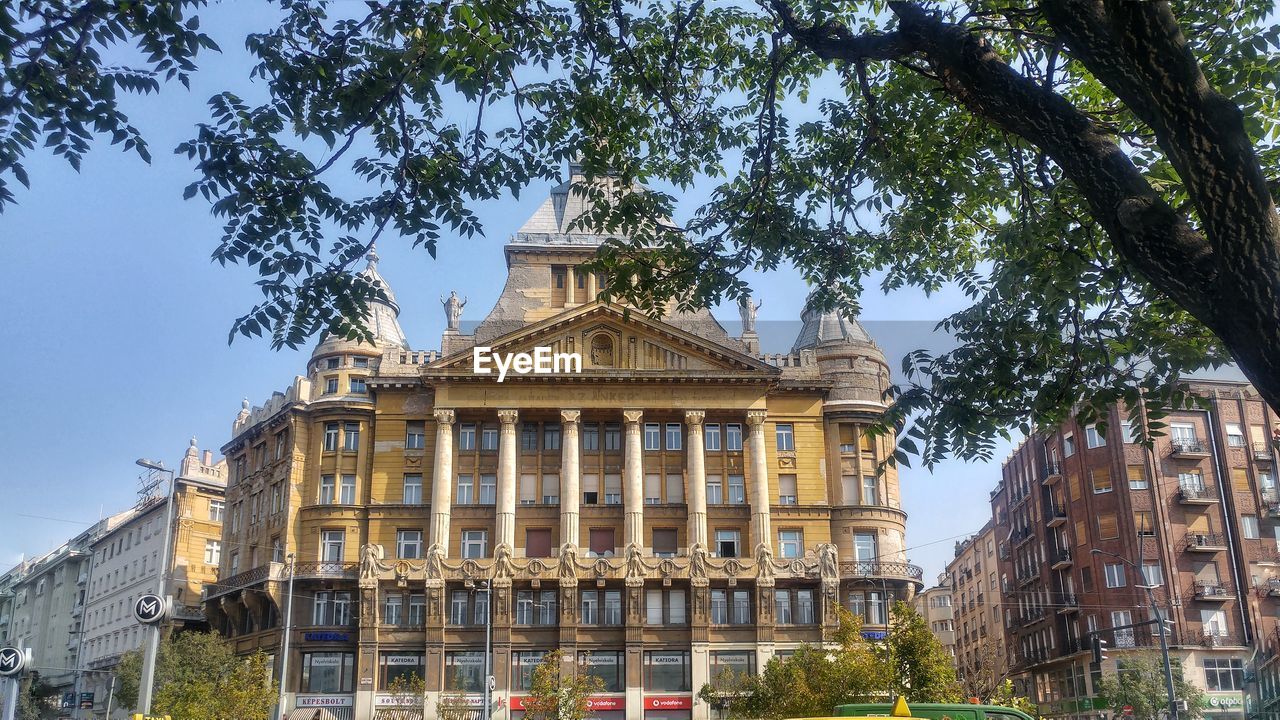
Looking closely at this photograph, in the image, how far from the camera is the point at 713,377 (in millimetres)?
60656

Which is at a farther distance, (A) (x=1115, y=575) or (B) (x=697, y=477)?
(A) (x=1115, y=575)

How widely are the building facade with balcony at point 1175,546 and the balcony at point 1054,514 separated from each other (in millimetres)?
142

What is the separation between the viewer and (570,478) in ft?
195

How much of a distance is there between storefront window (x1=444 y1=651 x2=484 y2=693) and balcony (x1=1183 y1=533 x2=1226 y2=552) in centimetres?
4118

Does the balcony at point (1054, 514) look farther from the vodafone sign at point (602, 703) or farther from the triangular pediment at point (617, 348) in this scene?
the vodafone sign at point (602, 703)

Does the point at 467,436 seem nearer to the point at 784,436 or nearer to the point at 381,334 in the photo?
the point at 381,334

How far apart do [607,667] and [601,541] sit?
651cm

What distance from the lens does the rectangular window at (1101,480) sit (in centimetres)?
7031

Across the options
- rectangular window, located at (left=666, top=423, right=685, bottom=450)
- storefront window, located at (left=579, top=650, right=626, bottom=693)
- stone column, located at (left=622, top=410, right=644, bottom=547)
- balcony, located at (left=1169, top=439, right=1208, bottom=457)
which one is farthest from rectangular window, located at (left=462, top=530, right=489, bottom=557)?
balcony, located at (left=1169, top=439, right=1208, bottom=457)

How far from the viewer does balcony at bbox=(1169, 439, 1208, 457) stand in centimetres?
6875

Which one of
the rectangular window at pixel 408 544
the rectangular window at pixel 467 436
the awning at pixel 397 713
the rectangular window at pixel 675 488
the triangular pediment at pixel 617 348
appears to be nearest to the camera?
the awning at pixel 397 713

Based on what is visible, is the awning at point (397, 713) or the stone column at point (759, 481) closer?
the awning at point (397, 713)

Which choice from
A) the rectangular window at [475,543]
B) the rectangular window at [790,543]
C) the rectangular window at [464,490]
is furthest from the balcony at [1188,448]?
the rectangular window at [464,490]

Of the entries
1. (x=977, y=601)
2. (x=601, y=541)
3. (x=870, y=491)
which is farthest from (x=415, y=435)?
(x=977, y=601)
